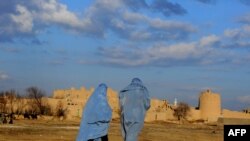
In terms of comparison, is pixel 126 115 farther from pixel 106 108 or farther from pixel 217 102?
pixel 217 102

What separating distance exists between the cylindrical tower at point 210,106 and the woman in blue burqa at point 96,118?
223ft

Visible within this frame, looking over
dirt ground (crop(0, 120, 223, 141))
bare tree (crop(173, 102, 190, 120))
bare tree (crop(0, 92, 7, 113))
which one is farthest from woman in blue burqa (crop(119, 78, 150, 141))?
bare tree (crop(173, 102, 190, 120))

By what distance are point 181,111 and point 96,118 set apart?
70.2 m

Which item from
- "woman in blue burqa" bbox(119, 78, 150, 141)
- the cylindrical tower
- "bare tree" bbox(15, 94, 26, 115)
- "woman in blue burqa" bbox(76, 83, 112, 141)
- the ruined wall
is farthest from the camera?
the ruined wall

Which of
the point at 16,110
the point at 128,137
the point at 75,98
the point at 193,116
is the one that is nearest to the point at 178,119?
the point at 193,116

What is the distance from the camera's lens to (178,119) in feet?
249

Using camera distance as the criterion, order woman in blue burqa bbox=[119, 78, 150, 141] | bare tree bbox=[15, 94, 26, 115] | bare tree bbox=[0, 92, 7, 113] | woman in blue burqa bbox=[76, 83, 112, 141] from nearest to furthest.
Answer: woman in blue burqa bbox=[76, 83, 112, 141]
woman in blue burqa bbox=[119, 78, 150, 141]
bare tree bbox=[0, 92, 7, 113]
bare tree bbox=[15, 94, 26, 115]

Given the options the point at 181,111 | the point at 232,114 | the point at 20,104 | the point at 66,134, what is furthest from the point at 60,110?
the point at 66,134

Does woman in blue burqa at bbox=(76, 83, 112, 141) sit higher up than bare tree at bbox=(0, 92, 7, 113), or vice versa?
bare tree at bbox=(0, 92, 7, 113)

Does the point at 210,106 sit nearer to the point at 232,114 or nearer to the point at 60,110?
the point at 232,114

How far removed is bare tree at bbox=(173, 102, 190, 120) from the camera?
254 ft

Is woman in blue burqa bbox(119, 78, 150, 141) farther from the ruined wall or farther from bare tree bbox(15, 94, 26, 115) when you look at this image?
the ruined wall

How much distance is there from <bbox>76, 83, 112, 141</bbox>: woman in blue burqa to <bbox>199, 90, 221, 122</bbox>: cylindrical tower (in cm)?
6784

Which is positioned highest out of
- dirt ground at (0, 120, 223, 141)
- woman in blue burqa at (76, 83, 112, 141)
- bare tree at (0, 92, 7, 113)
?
bare tree at (0, 92, 7, 113)
